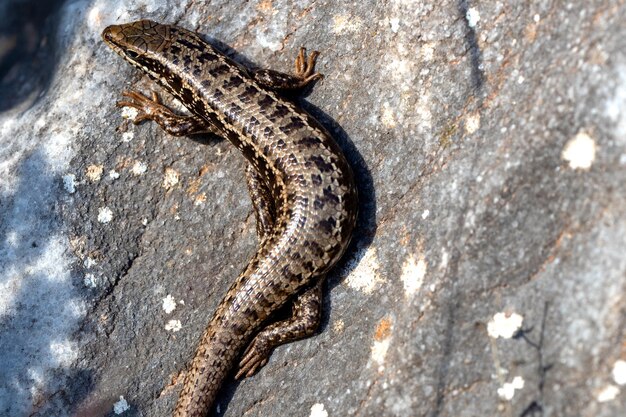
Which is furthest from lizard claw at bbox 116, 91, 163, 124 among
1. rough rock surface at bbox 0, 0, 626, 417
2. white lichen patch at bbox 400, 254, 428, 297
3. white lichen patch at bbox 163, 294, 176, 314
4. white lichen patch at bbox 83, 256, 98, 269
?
white lichen patch at bbox 400, 254, 428, 297

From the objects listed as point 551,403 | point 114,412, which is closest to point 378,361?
point 551,403

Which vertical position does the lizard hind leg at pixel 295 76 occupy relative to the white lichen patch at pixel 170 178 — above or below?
above

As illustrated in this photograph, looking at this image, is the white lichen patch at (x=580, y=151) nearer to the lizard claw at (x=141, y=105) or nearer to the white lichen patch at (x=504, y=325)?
the white lichen patch at (x=504, y=325)

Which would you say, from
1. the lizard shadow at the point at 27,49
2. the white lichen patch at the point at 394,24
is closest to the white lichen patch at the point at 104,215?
the lizard shadow at the point at 27,49

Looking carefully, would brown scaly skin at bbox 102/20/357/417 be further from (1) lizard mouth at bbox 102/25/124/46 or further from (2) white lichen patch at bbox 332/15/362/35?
(2) white lichen patch at bbox 332/15/362/35

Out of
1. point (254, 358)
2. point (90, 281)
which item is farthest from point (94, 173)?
point (254, 358)

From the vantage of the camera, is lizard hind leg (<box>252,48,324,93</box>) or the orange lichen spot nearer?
the orange lichen spot
